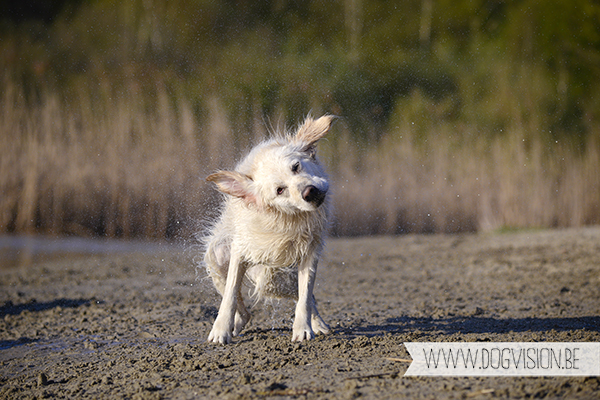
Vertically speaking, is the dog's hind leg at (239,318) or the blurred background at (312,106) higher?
the blurred background at (312,106)

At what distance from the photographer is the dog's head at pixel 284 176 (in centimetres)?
411

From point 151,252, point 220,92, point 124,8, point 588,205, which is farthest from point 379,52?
point 151,252

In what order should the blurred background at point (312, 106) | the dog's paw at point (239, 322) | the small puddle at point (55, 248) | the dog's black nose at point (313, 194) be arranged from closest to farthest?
the dog's black nose at point (313, 194), the dog's paw at point (239, 322), the small puddle at point (55, 248), the blurred background at point (312, 106)

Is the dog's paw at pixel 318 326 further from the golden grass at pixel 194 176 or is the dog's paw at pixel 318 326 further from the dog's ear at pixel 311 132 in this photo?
the golden grass at pixel 194 176

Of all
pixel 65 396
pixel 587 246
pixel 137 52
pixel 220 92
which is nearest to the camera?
pixel 65 396

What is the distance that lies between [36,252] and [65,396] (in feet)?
27.0

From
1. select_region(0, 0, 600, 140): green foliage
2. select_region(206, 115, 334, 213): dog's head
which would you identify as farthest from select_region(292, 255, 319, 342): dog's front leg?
select_region(0, 0, 600, 140): green foliage

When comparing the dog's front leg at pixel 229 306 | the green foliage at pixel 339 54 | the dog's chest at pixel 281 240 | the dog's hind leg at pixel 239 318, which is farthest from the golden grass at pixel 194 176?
the dog's chest at pixel 281 240

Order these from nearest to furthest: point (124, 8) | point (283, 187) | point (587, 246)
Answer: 1. point (283, 187)
2. point (587, 246)
3. point (124, 8)

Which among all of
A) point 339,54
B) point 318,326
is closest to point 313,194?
point 318,326

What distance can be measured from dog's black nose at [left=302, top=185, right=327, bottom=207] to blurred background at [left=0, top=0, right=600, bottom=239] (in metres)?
1.93

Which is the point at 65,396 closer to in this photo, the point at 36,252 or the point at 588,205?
the point at 36,252

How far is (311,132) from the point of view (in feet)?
15.0

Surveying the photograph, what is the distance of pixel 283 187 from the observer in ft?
13.8
